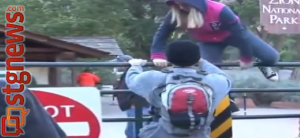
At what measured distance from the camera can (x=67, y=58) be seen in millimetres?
11977

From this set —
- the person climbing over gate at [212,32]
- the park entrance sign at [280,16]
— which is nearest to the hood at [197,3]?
the person climbing over gate at [212,32]

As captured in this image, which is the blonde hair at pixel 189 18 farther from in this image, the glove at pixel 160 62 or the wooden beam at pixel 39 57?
the wooden beam at pixel 39 57

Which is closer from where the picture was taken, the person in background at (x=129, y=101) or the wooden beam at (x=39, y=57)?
the person in background at (x=129, y=101)

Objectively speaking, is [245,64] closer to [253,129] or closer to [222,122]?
[222,122]

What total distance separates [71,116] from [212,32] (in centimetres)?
112

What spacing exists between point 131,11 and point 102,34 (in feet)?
6.29

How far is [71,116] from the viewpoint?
383 centimetres

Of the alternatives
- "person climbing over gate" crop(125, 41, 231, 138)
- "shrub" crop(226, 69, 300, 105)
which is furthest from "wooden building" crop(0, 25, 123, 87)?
"person climbing over gate" crop(125, 41, 231, 138)

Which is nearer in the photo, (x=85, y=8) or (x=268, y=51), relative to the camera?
(x=268, y=51)

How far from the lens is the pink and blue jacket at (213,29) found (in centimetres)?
404

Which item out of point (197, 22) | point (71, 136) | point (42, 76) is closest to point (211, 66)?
point (197, 22)

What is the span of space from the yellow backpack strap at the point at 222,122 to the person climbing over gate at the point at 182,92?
322 mm

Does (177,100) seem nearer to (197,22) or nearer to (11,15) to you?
(197,22)

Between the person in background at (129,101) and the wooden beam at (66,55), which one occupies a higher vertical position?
the wooden beam at (66,55)
